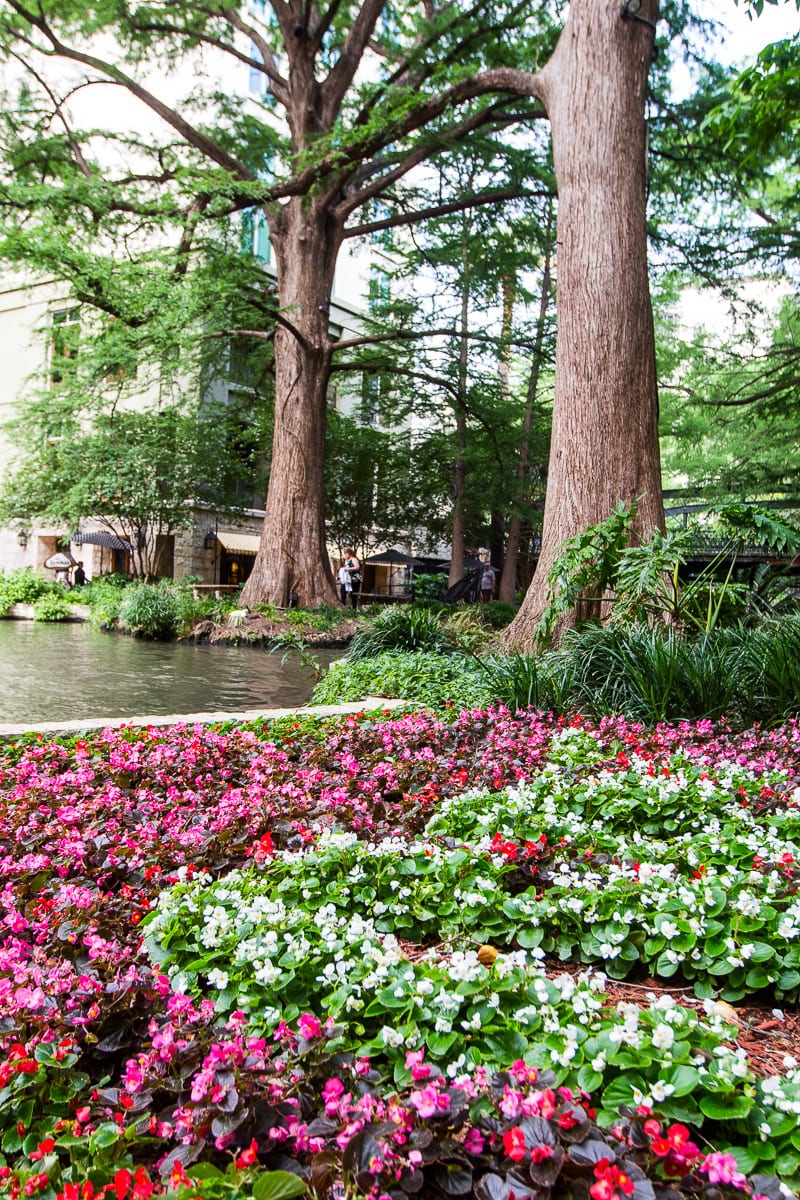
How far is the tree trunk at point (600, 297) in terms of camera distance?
6656mm

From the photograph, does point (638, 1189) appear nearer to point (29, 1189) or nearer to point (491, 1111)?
point (491, 1111)

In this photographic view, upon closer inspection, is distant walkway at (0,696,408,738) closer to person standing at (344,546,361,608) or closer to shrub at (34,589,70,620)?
person standing at (344,546,361,608)

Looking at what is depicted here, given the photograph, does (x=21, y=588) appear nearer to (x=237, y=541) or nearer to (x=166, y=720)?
(x=237, y=541)

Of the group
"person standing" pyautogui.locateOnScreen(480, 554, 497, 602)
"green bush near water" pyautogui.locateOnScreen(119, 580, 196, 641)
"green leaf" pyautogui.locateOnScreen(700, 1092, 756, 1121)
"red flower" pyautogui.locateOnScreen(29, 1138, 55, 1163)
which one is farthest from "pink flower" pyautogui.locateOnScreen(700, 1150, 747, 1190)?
"person standing" pyautogui.locateOnScreen(480, 554, 497, 602)

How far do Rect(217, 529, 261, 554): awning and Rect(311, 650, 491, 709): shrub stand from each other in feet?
61.0

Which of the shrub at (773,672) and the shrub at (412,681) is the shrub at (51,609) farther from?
the shrub at (773,672)

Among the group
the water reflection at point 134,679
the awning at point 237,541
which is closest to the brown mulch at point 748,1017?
the water reflection at point 134,679

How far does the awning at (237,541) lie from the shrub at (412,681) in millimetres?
18581

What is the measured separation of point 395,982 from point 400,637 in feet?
21.0

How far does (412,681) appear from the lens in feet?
20.2

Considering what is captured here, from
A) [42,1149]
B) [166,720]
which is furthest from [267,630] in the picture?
[42,1149]

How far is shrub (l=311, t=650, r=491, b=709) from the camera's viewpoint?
5527 millimetres

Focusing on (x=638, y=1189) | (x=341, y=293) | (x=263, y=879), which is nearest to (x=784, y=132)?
(x=263, y=879)

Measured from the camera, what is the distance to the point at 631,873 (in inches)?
81.6
